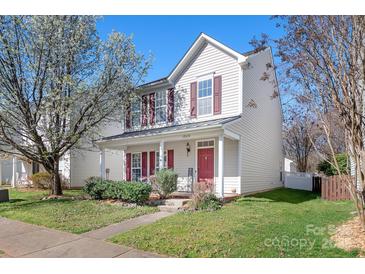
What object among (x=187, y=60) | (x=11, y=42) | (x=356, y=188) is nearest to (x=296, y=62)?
(x=356, y=188)

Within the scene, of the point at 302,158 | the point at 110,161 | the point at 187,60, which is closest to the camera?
the point at 187,60

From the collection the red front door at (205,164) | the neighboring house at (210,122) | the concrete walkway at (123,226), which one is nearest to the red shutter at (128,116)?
the neighboring house at (210,122)

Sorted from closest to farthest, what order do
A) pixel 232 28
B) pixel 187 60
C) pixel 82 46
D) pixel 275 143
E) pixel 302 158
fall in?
pixel 232 28
pixel 82 46
pixel 187 60
pixel 275 143
pixel 302 158

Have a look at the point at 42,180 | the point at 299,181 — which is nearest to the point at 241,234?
the point at 299,181

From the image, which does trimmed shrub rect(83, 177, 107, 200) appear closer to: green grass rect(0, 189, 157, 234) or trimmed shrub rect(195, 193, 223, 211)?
green grass rect(0, 189, 157, 234)

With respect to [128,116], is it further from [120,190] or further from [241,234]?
[241,234]

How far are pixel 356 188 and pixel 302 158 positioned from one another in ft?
63.5

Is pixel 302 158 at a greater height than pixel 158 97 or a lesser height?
lesser

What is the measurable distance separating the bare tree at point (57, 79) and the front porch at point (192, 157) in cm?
259

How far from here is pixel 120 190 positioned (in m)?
11.6

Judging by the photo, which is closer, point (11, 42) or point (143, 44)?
point (11, 42)

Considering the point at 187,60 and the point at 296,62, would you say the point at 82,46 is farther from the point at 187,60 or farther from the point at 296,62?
the point at 296,62
